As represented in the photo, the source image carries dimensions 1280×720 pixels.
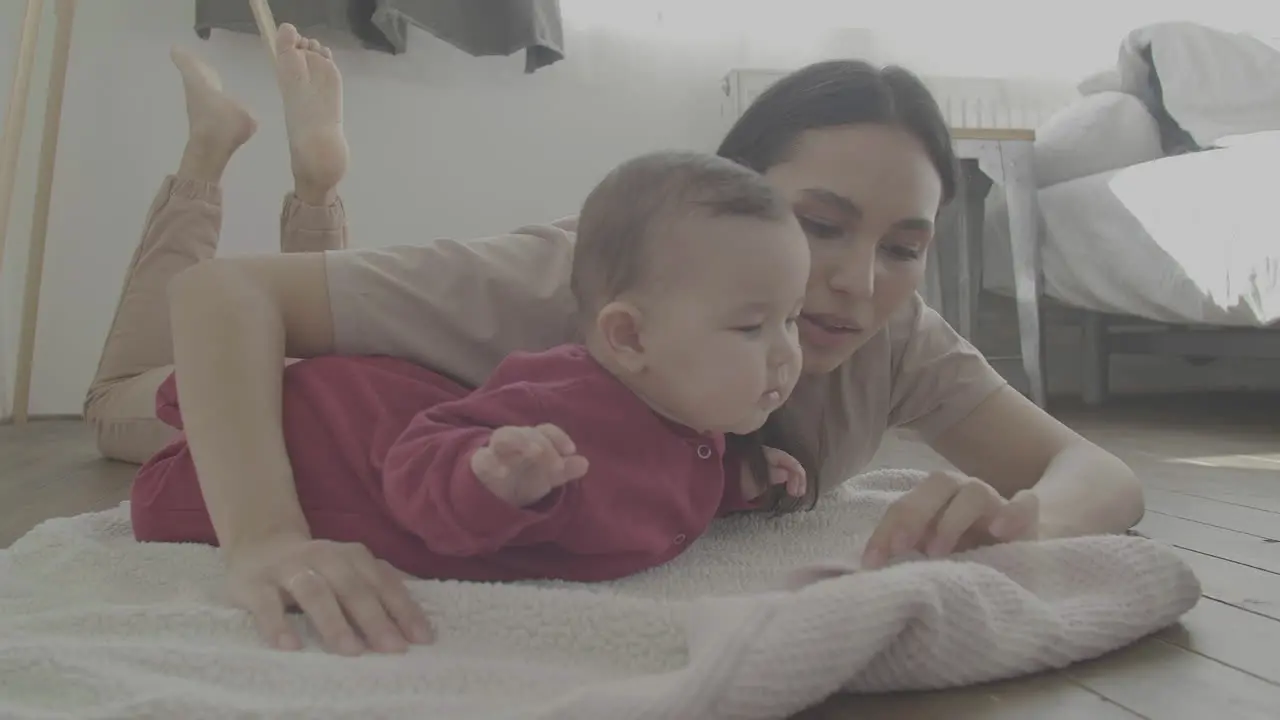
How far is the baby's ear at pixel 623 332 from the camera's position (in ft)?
2.19

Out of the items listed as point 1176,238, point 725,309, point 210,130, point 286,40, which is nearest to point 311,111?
point 286,40

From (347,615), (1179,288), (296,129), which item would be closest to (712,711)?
(347,615)

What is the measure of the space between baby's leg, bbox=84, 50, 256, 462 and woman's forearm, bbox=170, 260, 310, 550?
2.72ft

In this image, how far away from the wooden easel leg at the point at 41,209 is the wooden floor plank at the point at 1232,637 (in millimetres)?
2101

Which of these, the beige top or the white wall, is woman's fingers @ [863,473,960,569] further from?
the white wall

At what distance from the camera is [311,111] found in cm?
135

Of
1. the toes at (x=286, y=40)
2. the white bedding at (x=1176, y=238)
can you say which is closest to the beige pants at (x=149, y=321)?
the toes at (x=286, y=40)

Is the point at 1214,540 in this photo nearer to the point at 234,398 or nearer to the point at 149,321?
the point at 234,398

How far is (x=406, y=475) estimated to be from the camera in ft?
2.04

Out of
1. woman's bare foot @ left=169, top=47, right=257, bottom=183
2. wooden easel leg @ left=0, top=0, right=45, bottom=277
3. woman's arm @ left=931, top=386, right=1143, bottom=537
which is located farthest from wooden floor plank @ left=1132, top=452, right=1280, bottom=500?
wooden easel leg @ left=0, top=0, right=45, bottom=277

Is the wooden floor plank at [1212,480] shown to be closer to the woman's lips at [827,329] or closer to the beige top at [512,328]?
the beige top at [512,328]

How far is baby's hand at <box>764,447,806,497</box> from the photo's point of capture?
2.77 feet

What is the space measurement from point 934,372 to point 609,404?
40 centimetres

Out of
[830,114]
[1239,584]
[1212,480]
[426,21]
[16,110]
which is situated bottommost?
[1212,480]
